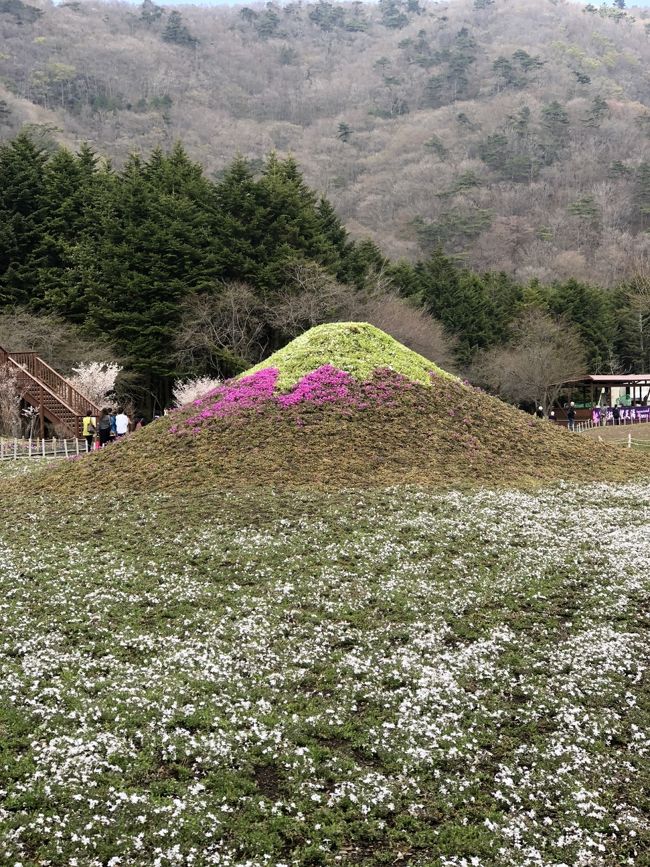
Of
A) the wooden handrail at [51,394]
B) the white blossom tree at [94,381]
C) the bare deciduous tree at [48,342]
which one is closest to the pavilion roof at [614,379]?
the white blossom tree at [94,381]

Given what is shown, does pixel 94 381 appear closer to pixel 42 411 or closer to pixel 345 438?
pixel 42 411

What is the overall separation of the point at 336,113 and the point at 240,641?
573 ft

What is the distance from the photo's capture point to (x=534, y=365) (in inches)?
2194

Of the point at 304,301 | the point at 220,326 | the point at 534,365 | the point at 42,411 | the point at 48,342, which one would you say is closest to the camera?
the point at 42,411

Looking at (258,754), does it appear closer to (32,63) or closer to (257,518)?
(257,518)

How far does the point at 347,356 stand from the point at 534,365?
37.3 m

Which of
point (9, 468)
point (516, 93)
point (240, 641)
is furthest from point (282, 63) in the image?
point (240, 641)

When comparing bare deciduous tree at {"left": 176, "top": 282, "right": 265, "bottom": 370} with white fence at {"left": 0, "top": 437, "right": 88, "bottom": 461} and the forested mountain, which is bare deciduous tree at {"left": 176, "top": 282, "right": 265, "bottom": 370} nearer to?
white fence at {"left": 0, "top": 437, "right": 88, "bottom": 461}

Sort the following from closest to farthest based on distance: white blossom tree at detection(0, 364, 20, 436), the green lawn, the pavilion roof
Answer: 1. white blossom tree at detection(0, 364, 20, 436)
2. the green lawn
3. the pavilion roof

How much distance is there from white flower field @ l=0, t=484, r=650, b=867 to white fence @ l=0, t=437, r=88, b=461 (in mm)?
13237

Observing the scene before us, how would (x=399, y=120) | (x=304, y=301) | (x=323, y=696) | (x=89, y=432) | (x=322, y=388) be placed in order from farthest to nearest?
(x=399, y=120) → (x=304, y=301) → (x=89, y=432) → (x=322, y=388) → (x=323, y=696)

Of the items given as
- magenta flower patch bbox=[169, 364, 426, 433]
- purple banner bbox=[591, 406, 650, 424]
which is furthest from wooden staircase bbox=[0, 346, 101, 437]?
purple banner bbox=[591, 406, 650, 424]

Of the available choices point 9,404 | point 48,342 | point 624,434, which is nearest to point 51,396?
point 9,404

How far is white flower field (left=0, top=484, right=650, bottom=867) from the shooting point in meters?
5.33
